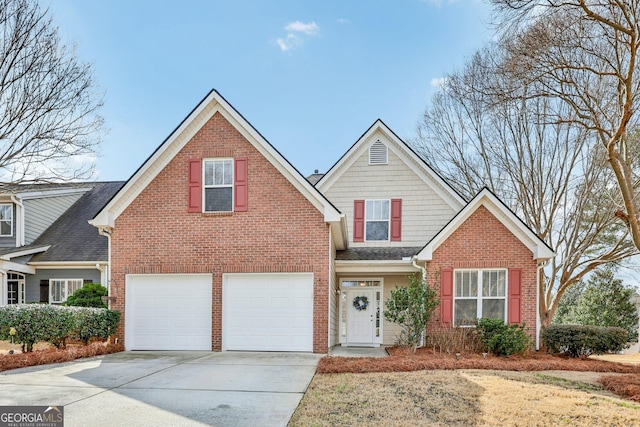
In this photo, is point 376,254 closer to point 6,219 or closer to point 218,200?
point 218,200

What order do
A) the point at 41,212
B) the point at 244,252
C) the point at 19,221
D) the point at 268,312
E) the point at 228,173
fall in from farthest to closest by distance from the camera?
the point at 41,212, the point at 19,221, the point at 228,173, the point at 244,252, the point at 268,312

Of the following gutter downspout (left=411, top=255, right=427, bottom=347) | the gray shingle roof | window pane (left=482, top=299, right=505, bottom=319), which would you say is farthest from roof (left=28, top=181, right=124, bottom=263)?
window pane (left=482, top=299, right=505, bottom=319)

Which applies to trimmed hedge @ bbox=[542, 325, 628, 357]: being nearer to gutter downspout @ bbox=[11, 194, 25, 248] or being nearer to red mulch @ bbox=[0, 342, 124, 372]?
red mulch @ bbox=[0, 342, 124, 372]

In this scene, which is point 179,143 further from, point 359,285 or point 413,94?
point 413,94

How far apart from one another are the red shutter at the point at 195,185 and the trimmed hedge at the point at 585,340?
1074 centimetres

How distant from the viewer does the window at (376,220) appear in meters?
14.9

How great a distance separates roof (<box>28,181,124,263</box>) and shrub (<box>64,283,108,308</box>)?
2.25 metres

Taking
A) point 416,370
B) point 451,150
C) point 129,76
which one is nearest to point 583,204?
point 451,150

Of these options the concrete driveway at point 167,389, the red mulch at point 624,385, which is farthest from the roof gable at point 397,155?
the red mulch at point 624,385

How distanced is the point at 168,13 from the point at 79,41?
376cm

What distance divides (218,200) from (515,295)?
8.86 m

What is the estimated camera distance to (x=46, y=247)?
17.1 meters

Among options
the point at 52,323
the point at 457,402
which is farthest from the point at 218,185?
the point at 457,402

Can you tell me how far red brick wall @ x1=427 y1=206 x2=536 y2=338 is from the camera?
11820 millimetres
